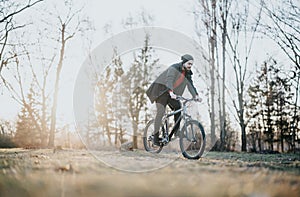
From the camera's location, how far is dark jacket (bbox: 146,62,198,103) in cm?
556

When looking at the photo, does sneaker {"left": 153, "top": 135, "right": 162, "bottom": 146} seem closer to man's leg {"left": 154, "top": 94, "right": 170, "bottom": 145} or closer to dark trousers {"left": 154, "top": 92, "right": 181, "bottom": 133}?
man's leg {"left": 154, "top": 94, "right": 170, "bottom": 145}

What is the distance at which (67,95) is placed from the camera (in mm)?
16781

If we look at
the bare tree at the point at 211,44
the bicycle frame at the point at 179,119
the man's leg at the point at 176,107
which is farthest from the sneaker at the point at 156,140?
the bare tree at the point at 211,44

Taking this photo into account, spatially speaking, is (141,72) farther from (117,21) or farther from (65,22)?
(65,22)

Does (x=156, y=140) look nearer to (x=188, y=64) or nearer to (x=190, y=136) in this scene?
(x=190, y=136)

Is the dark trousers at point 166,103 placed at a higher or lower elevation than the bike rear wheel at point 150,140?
higher

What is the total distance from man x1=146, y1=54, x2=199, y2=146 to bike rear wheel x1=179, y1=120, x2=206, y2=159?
0.40 meters

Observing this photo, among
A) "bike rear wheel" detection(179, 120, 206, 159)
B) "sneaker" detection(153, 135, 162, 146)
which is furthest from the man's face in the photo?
"sneaker" detection(153, 135, 162, 146)

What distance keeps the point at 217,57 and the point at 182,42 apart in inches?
72.9

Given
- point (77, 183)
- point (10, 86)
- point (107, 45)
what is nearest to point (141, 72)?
point (107, 45)

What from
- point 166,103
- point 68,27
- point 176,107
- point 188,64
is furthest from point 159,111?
point 68,27

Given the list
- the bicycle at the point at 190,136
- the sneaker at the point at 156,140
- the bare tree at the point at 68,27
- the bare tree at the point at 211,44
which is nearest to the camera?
the bicycle at the point at 190,136

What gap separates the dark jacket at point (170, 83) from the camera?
5562mm

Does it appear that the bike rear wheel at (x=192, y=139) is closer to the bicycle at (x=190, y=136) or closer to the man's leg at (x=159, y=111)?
the bicycle at (x=190, y=136)
